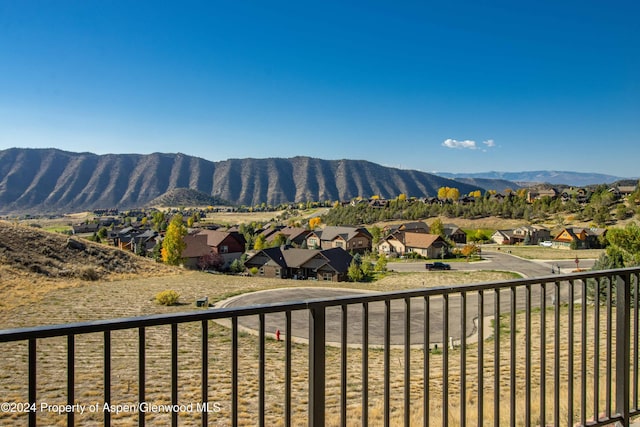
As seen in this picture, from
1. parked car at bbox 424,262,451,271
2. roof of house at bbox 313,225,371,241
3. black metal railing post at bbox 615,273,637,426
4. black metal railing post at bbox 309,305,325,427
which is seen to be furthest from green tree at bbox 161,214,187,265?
black metal railing post at bbox 309,305,325,427

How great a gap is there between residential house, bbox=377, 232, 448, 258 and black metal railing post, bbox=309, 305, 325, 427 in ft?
165

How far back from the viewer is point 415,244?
54531mm

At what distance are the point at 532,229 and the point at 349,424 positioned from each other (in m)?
67.3

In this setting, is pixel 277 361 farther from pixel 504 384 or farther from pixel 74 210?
pixel 74 210

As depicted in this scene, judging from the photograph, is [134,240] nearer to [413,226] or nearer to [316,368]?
[413,226]

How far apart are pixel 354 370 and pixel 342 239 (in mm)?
51197

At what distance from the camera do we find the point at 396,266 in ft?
144

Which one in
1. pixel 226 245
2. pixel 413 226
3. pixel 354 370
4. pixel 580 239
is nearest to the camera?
pixel 354 370

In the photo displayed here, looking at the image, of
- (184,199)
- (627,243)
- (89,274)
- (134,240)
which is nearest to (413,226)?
(134,240)

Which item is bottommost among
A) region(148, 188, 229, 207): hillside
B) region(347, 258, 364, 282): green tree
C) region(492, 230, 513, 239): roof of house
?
region(347, 258, 364, 282): green tree

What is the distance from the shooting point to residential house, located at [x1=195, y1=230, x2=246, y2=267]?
166 ft

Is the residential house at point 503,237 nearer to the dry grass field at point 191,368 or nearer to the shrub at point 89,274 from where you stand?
the dry grass field at point 191,368

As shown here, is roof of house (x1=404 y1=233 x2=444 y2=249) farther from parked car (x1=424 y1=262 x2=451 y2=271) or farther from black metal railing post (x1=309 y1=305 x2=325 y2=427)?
black metal railing post (x1=309 y1=305 x2=325 y2=427)

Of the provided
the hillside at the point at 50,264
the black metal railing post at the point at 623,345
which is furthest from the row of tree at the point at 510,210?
the black metal railing post at the point at 623,345
